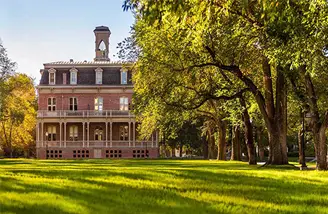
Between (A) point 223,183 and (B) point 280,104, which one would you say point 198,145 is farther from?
(A) point 223,183

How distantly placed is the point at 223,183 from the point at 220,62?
13.9 meters

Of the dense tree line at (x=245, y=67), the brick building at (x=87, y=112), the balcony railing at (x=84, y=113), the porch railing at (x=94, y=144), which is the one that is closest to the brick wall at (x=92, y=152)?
the brick building at (x=87, y=112)

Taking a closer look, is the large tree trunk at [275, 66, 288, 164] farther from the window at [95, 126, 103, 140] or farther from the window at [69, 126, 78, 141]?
the window at [69, 126, 78, 141]

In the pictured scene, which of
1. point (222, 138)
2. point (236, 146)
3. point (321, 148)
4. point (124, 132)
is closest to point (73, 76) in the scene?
point (124, 132)

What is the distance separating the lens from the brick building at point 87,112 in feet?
217

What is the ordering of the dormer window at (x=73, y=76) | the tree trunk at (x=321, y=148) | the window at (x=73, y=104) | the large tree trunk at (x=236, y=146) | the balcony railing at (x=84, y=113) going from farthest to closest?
1. the dormer window at (x=73, y=76)
2. the window at (x=73, y=104)
3. the balcony railing at (x=84, y=113)
4. the large tree trunk at (x=236, y=146)
5. the tree trunk at (x=321, y=148)

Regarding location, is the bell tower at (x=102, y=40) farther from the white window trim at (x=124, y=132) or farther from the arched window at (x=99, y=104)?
the white window trim at (x=124, y=132)

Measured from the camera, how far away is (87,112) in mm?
65875

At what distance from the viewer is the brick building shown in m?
66.1

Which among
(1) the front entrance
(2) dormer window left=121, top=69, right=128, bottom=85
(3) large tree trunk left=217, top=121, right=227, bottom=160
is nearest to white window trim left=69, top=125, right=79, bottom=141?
(1) the front entrance

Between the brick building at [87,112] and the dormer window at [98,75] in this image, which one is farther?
the dormer window at [98,75]

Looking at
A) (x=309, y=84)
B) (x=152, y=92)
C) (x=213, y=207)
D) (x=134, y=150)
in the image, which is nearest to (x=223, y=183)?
(x=213, y=207)

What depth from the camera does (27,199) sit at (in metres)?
9.25

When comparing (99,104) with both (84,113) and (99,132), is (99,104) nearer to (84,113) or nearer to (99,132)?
(84,113)
